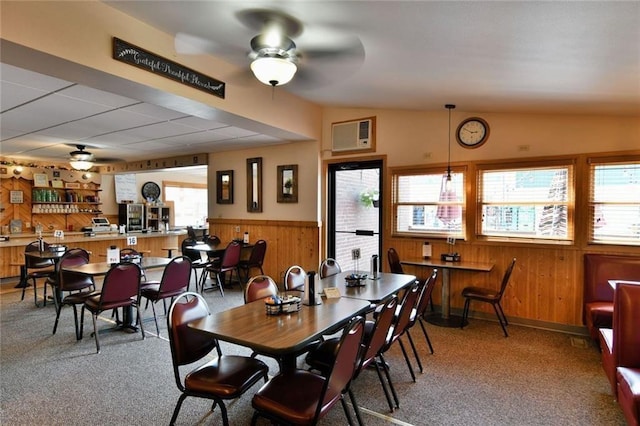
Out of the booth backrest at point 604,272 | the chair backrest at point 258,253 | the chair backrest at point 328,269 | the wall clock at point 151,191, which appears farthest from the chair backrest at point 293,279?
the wall clock at point 151,191

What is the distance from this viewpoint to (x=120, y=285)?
3.61 m

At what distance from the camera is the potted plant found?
5.48 metres

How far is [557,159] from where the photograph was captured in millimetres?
4094

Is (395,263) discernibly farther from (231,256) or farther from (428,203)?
(231,256)

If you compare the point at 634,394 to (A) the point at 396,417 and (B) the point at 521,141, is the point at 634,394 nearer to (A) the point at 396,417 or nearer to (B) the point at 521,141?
(A) the point at 396,417

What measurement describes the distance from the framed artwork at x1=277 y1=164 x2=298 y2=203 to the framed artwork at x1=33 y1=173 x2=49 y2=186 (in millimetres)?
6642

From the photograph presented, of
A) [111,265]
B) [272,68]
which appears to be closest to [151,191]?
[111,265]

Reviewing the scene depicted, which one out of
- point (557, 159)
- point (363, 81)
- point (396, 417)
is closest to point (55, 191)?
point (363, 81)

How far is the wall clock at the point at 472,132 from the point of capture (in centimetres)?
448

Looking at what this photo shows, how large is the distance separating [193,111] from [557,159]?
4060mm

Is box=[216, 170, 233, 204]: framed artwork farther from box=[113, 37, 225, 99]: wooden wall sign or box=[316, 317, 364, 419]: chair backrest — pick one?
box=[316, 317, 364, 419]: chair backrest

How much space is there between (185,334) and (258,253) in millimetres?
3921

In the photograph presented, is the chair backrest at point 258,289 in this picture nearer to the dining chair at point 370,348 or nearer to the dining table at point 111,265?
the dining chair at point 370,348

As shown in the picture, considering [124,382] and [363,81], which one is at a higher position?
[363,81]
